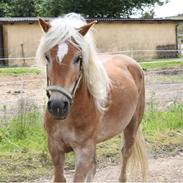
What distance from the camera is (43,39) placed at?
387cm

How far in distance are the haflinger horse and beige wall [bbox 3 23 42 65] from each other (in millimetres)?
20684

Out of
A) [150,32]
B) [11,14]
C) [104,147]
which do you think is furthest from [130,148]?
[11,14]

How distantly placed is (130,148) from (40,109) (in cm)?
247

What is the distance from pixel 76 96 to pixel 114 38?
81.8 ft

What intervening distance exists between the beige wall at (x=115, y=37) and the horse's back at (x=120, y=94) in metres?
19.4

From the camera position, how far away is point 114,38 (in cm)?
2870

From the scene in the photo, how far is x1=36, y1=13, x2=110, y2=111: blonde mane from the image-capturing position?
379 cm

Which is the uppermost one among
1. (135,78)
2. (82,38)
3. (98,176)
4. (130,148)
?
(82,38)

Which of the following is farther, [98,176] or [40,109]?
[40,109]

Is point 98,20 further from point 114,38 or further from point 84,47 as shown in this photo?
point 84,47

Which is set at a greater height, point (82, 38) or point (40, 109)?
point (82, 38)

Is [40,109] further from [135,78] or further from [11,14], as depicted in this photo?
[11,14]

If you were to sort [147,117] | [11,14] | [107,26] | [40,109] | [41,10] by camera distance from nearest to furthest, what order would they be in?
[40,109]
[147,117]
[107,26]
[41,10]
[11,14]

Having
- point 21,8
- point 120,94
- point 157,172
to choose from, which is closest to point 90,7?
point 21,8
